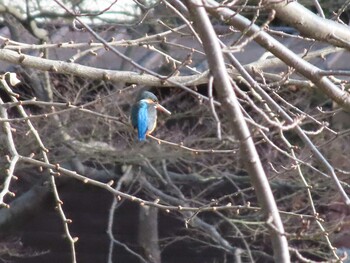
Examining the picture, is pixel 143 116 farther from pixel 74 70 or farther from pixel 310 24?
pixel 310 24

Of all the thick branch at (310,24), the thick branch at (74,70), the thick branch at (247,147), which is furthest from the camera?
the thick branch at (74,70)

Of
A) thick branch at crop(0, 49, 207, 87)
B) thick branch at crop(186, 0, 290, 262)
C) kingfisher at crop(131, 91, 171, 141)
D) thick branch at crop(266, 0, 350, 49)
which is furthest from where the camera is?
kingfisher at crop(131, 91, 171, 141)

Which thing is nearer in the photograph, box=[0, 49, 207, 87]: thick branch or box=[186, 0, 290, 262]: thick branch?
box=[186, 0, 290, 262]: thick branch

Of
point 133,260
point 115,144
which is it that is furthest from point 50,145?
point 133,260

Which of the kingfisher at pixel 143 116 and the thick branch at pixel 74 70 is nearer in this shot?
the thick branch at pixel 74 70

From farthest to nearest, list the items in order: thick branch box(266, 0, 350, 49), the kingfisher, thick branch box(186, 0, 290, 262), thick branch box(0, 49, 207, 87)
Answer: the kingfisher
thick branch box(0, 49, 207, 87)
thick branch box(266, 0, 350, 49)
thick branch box(186, 0, 290, 262)

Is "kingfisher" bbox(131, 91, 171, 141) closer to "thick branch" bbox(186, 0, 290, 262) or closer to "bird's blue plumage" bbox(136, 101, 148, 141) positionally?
"bird's blue plumage" bbox(136, 101, 148, 141)

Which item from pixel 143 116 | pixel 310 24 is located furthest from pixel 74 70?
pixel 310 24

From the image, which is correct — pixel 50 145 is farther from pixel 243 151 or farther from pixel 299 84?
pixel 243 151

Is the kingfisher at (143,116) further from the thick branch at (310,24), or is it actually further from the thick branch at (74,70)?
the thick branch at (310,24)

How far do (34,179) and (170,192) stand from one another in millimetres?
1042

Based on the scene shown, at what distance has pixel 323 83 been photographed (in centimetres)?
264

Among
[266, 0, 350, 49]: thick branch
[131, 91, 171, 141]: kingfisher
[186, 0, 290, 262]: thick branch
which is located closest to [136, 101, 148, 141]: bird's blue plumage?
[131, 91, 171, 141]: kingfisher

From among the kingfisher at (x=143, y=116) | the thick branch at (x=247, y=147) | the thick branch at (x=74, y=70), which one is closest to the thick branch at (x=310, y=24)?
the thick branch at (x=247, y=147)
